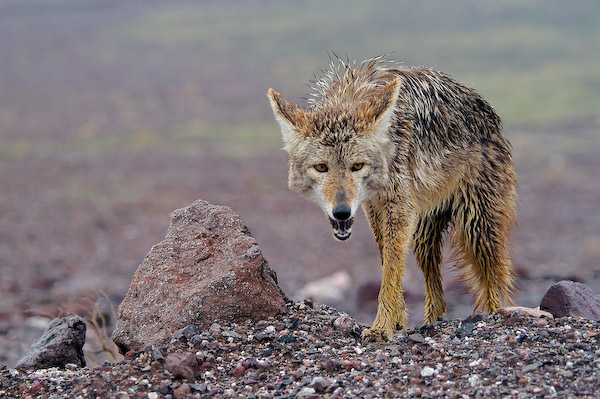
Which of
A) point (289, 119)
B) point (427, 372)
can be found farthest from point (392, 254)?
point (427, 372)

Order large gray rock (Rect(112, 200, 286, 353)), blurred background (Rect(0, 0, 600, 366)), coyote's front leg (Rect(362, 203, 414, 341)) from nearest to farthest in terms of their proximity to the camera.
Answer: large gray rock (Rect(112, 200, 286, 353)), coyote's front leg (Rect(362, 203, 414, 341)), blurred background (Rect(0, 0, 600, 366))

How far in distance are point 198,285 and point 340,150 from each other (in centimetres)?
175

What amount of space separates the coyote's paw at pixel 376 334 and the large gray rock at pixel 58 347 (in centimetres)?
262

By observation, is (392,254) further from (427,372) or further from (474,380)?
(474,380)

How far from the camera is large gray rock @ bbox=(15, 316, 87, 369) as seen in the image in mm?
6891

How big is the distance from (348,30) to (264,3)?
1223 cm

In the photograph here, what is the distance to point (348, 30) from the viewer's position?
152ft

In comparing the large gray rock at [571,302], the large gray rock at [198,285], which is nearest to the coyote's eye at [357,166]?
the large gray rock at [198,285]

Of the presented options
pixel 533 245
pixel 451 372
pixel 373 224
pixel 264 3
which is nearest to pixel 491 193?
pixel 373 224

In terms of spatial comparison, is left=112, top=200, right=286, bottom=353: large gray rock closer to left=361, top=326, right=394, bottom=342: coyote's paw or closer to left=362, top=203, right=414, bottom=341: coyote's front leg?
left=361, top=326, right=394, bottom=342: coyote's paw

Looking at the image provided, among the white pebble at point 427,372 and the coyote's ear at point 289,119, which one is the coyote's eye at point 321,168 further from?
the white pebble at point 427,372

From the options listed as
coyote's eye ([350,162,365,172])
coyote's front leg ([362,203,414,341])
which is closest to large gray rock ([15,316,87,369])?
coyote's front leg ([362,203,414,341])

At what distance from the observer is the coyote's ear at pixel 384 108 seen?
7.16m

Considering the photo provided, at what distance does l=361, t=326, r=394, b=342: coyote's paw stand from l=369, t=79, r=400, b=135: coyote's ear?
5.91ft
